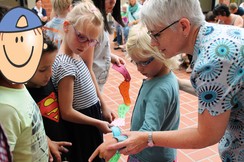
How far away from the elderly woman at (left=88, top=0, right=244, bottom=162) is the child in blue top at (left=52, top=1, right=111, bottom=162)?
1.20 ft

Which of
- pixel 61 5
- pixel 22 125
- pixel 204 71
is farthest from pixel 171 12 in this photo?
pixel 61 5

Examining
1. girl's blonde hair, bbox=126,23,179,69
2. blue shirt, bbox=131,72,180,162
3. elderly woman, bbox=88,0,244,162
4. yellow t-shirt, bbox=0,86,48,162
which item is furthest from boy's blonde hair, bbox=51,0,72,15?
yellow t-shirt, bbox=0,86,48,162

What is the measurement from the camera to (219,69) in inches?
34.1

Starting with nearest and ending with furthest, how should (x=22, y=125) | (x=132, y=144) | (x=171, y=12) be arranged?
1. (x=22, y=125)
2. (x=171, y=12)
3. (x=132, y=144)

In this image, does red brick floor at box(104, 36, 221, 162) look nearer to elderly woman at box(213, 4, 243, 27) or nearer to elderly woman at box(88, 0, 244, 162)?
elderly woman at box(213, 4, 243, 27)

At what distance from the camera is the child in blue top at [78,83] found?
4.41 feet

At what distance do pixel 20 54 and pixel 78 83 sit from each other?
0.78 m

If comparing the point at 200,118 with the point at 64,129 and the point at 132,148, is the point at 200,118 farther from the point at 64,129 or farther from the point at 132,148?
the point at 64,129

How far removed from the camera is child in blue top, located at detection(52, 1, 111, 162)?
1.34 metres

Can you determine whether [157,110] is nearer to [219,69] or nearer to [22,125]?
[219,69]

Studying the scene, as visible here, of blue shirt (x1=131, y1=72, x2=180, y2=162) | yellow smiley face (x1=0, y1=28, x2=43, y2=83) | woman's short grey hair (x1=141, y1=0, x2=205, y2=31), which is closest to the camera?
yellow smiley face (x1=0, y1=28, x2=43, y2=83)

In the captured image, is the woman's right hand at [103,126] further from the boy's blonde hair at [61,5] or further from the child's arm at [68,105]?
the boy's blonde hair at [61,5]

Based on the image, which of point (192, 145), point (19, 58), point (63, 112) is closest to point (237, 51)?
point (192, 145)

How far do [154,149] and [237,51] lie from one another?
0.68 m
